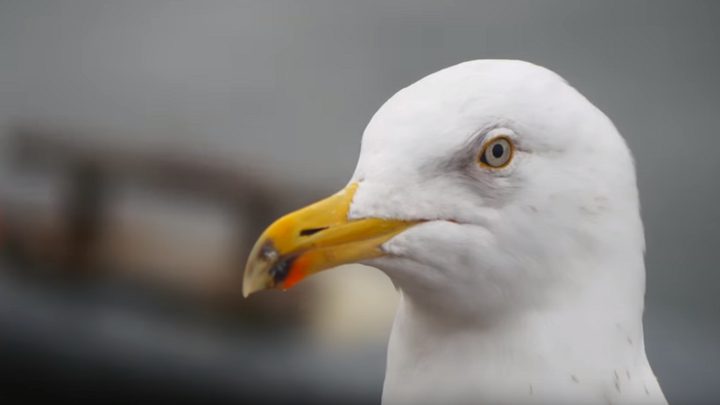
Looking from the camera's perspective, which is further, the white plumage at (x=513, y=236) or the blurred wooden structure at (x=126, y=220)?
the blurred wooden structure at (x=126, y=220)

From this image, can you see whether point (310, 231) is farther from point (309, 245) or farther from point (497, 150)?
point (497, 150)

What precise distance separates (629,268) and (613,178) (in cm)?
8

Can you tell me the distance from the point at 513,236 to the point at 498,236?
1 centimetres

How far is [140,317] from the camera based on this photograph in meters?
0.90

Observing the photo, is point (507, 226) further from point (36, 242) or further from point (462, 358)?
point (36, 242)

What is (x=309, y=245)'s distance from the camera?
679mm

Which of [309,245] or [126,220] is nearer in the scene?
[309,245]

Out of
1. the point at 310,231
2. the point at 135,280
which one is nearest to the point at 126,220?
the point at 135,280

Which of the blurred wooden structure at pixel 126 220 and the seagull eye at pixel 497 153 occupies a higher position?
the seagull eye at pixel 497 153

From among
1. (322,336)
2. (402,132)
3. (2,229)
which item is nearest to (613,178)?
(402,132)

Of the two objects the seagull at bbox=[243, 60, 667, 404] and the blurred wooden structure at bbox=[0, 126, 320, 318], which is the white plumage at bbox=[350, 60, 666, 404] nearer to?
the seagull at bbox=[243, 60, 667, 404]

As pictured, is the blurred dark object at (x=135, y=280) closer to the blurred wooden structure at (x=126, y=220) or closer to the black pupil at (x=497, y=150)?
the blurred wooden structure at (x=126, y=220)

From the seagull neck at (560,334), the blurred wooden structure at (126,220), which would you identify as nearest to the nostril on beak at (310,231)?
the seagull neck at (560,334)

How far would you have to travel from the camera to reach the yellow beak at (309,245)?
26.8 inches
